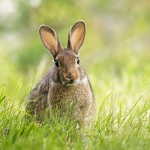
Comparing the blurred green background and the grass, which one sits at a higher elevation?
the blurred green background

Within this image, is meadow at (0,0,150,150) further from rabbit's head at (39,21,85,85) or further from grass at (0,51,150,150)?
rabbit's head at (39,21,85,85)

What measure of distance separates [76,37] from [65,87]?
27.8 inches

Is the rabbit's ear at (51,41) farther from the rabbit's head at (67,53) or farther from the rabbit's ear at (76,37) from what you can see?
the rabbit's ear at (76,37)

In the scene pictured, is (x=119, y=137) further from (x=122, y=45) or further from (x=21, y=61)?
(x=21, y=61)

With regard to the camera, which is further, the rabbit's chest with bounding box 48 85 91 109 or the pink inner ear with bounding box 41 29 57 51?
the pink inner ear with bounding box 41 29 57 51

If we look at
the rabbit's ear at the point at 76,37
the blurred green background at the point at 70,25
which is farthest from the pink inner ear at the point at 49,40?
the blurred green background at the point at 70,25

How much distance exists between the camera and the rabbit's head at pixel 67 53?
6.58m

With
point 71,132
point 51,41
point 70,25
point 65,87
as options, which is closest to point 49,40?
point 51,41

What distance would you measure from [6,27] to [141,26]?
4.65 m

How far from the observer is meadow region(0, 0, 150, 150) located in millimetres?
5332

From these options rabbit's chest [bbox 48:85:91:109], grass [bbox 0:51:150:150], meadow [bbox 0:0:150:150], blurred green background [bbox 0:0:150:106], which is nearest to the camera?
grass [bbox 0:51:150:150]

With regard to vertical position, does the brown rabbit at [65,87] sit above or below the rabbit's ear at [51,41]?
below

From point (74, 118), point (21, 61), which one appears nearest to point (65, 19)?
point (21, 61)

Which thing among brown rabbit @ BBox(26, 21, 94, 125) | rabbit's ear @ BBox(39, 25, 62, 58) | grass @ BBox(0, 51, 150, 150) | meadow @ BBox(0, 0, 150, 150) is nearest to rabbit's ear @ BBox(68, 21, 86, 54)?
brown rabbit @ BBox(26, 21, 94, 125)
